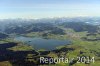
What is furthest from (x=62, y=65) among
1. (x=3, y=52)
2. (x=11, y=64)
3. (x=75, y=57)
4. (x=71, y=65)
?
(x=3, y=52)

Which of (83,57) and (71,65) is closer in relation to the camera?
(71,65)

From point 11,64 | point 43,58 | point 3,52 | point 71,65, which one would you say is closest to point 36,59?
point 43,58

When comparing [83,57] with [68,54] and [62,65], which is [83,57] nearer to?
[68,54]

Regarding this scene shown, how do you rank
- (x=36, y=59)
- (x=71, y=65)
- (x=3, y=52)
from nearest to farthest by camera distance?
(x=71, y=65), (x=36, y=59), (x=3, y=52)

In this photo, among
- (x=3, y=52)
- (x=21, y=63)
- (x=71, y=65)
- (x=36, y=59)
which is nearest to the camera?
(x=71, y=65)

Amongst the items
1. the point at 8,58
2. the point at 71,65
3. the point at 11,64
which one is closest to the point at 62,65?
the point at 71,65

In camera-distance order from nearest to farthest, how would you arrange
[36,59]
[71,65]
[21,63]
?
[71,65], [21,63], [36,59]

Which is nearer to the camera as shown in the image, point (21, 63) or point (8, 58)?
point (21, 63)

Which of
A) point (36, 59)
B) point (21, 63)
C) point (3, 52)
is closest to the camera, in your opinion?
point (21, 63)

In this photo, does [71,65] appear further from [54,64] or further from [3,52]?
[3,52]
